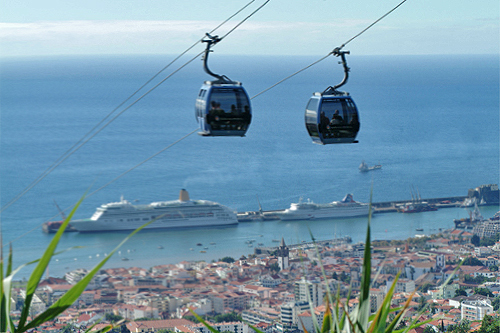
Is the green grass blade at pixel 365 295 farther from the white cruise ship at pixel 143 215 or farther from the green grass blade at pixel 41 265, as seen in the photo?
the white cruise ship at pixel 143 215

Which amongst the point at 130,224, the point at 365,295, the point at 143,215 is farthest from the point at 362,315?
the point at 130,224

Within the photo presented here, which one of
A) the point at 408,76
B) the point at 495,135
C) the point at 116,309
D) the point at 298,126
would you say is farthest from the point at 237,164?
the point at 408,76

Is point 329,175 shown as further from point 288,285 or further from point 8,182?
point 8,182

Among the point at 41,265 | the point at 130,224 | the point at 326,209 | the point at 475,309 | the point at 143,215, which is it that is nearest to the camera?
the point at 41,265

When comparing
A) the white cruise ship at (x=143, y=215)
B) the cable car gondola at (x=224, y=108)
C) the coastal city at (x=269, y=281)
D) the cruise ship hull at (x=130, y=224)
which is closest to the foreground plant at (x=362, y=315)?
the cable car gondola at (x=224, y=108)

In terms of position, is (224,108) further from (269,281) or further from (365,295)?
(269,281)

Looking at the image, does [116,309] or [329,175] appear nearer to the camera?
[116,309]

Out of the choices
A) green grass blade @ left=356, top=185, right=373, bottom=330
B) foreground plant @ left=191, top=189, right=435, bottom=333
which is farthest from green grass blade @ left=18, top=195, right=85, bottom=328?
green grass blade @ left=356, top=185, right=373, bottom=330
